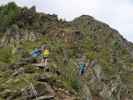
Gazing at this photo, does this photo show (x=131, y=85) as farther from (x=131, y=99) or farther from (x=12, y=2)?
(x=12, y=2)

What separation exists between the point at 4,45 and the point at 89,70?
55.9 feet

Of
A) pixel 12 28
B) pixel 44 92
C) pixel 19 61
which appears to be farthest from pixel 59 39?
pixel 44 92

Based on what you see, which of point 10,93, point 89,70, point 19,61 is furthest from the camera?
point 89,70

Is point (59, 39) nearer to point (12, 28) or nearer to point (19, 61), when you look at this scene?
point (12, 28)

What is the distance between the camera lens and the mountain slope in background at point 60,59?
47.8 meters

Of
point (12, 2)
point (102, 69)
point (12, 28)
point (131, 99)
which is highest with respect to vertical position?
point (12, 2)

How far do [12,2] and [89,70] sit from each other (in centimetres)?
4030

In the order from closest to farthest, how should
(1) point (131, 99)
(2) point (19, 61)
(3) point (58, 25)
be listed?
(2) point (19, 61)
(1) point (131, 99)
(3) point (58, 25)

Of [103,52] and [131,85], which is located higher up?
[103,52]

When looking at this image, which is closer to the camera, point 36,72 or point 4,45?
point 36,72

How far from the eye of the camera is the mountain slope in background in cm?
4781

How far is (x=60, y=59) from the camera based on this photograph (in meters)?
67.7

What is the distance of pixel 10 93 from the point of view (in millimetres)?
45375

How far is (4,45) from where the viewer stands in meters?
87.5
